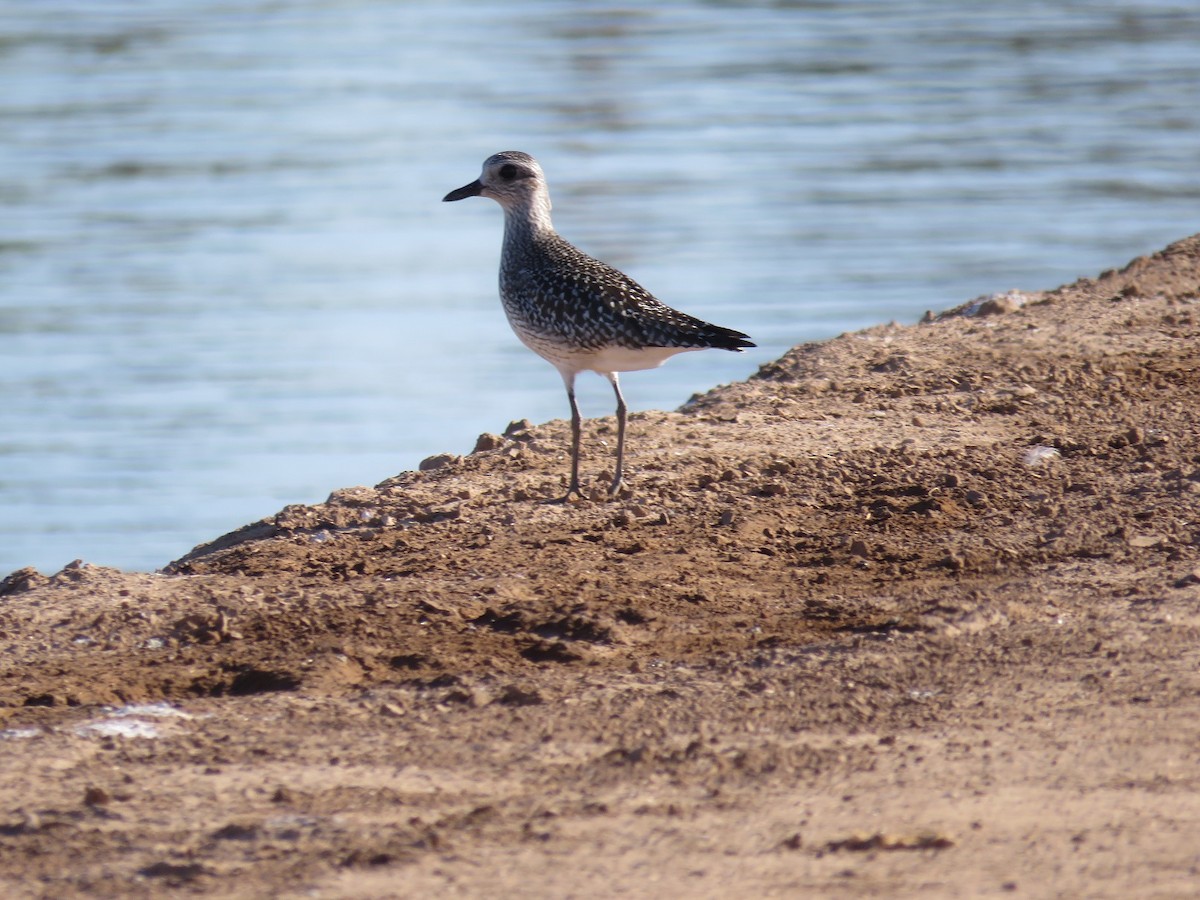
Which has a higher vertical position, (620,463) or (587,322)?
(587,322)

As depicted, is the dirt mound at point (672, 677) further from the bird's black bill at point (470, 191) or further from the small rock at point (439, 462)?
the bird's black bill at point (470, 191)

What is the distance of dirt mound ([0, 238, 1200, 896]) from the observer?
3.98m

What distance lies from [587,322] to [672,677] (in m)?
2.22

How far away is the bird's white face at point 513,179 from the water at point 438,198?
307 centimetres

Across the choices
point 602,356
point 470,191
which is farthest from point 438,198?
point 602,356

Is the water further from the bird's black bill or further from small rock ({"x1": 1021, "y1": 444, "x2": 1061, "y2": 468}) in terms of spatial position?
small rock ({"x1": 1021, "y1": 444, "x2": 1061, "y2": 468})

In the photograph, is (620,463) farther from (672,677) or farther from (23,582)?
(23,582)

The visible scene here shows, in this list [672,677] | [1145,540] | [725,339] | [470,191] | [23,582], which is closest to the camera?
[672,677]

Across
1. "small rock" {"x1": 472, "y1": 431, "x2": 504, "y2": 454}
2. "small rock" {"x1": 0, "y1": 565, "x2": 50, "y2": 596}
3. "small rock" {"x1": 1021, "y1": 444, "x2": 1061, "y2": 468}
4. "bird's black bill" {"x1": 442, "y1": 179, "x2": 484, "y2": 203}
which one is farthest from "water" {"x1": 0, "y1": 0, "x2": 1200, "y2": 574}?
"small rock" {"x1": 1021, "y1": 444, "x2": 1061, "y2": 468}

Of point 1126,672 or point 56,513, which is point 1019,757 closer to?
point 1126,672

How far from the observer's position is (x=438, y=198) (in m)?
17.3

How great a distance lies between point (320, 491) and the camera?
10773 mm

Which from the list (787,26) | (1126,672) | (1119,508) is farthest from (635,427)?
(787,26)

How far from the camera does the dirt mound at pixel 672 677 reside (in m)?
3.98
